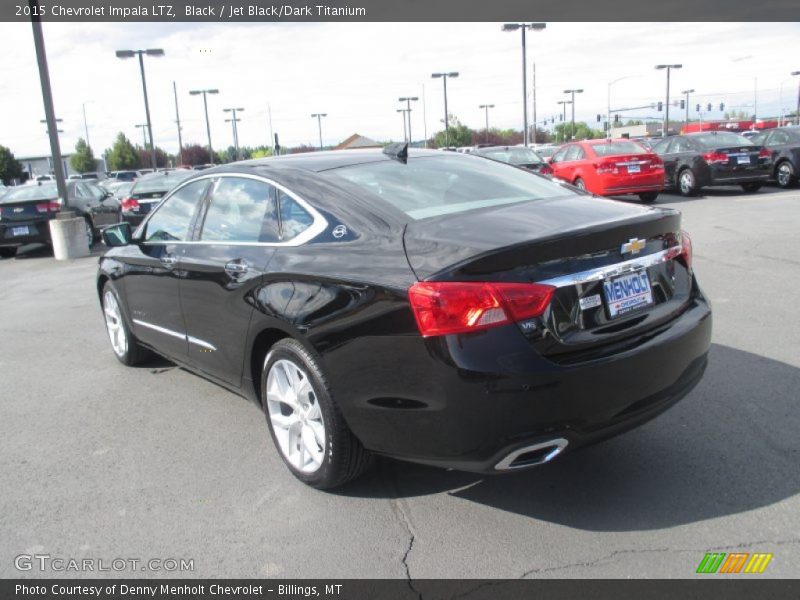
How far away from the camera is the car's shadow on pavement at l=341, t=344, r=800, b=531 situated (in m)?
3.19

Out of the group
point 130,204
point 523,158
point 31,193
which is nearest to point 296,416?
point 130,204

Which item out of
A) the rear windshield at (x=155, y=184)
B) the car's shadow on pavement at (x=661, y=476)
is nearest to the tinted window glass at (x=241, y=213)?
the car's shadow on pavement at (x=661, y=476)

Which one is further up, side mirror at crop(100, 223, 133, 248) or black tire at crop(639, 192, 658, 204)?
side mirror at crop(100, 223, 133, 248)

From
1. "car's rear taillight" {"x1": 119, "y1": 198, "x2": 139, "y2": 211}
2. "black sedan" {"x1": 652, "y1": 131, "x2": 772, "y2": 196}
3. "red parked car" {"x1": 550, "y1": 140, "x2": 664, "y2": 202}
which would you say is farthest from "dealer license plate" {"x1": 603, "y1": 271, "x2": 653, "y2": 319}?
"black sedan" {"x1": 652, "y1": 131, "x2": 772, "y2": 196}

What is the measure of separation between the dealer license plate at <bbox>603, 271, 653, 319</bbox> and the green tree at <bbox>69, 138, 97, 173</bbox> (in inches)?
3433

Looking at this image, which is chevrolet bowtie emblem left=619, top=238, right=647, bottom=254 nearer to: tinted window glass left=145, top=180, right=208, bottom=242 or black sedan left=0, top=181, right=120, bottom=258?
tinted window glass left=145, top=180, right=208, bottom=242

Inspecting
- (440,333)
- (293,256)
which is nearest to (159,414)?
(293,256)

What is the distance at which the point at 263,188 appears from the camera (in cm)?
406

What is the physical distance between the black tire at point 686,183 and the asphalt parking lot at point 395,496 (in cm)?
1319

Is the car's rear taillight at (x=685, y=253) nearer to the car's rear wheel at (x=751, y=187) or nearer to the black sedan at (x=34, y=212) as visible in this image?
the black sedan at (x=34, y=212)

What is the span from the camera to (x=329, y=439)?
3328 millimetres

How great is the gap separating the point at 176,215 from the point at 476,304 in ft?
9.70

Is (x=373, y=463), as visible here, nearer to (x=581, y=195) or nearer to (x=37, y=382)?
(x=581, y=195)

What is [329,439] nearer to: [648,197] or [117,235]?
[117,235]
